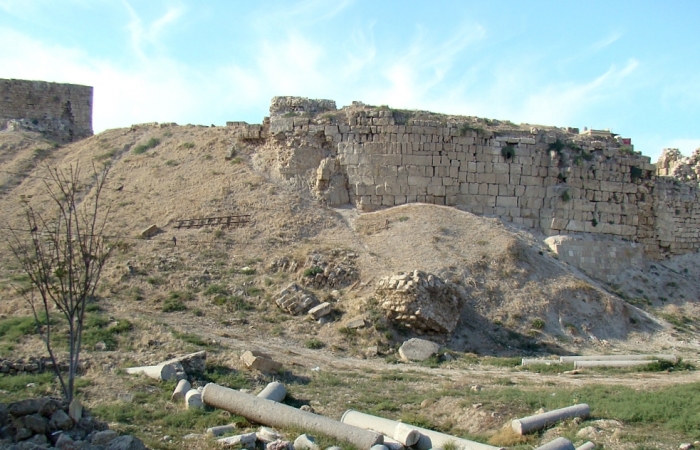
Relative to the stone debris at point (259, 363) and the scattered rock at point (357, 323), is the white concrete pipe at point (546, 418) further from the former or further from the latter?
the scattered rock at point (357, 323)

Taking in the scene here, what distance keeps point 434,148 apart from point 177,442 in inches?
539

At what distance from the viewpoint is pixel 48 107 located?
1073 inches

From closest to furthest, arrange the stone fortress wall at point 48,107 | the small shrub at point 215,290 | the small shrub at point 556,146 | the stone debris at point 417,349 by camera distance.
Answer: the stone debris at point 417,349, the small shrub at point 215,290, the small shrub at point 556,146, the stone fortress wall at point 48,107

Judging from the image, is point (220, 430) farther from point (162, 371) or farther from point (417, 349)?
point (417, 349)

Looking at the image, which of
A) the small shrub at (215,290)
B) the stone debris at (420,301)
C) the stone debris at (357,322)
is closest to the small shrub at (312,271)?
the stone debris at (420,301)

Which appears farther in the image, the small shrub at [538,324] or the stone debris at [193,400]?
the small shrub at [538,324]

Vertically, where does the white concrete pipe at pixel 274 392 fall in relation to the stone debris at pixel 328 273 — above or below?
below

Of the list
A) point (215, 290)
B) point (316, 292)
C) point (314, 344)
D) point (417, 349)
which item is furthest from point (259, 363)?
point (316, 292)

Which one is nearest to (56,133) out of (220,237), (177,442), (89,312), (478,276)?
(220,237)

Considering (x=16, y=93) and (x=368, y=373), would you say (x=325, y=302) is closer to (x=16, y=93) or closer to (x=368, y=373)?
(x=368, y=373)

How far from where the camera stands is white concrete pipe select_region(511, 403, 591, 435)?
8984 millimetres

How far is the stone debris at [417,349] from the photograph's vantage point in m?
14.4

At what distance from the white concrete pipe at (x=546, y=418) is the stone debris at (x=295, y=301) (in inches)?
299

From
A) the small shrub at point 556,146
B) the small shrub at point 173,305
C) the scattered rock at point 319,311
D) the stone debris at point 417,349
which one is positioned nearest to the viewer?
the stone debris at point 417,349
